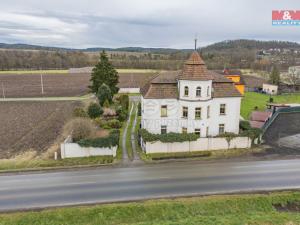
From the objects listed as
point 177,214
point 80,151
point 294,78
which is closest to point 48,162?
point 80,151

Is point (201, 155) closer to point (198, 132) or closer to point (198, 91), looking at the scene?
point (198, 132)

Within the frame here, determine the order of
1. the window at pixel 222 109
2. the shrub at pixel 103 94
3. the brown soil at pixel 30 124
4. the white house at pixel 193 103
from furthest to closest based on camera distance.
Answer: the shrub at pixel 103 94
the window at pixel 222 109
the white house at pixel 193 103
the brown soil at pixel 30 124

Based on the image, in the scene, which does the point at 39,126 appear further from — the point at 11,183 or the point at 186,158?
the point at 186,158

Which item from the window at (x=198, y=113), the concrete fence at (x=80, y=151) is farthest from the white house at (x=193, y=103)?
the concrete fence at (x=80, y=151)

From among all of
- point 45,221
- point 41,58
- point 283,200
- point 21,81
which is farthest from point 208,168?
point 41,58

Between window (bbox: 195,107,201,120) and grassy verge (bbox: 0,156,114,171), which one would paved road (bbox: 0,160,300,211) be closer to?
grassy verge (bbox: 0,156,114,171)

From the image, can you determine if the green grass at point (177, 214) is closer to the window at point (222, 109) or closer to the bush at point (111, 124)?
the window at point (222, 109)

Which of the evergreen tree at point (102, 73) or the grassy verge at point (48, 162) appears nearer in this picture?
the grassy verge at point (48, 162)
